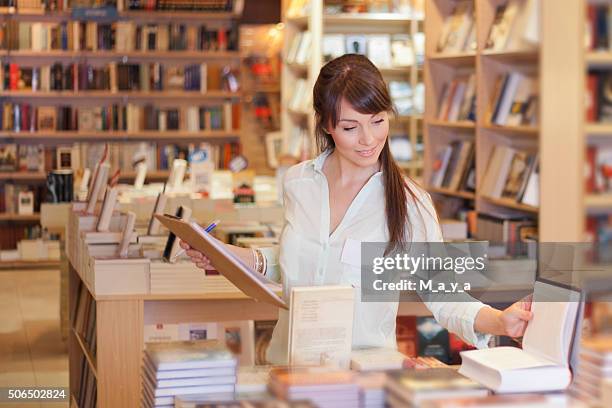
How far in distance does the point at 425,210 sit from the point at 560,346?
0.70 m

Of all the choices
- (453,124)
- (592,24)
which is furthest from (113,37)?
(592,24)

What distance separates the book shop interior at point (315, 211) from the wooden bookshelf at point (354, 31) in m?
0.02

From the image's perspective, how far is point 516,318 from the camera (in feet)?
7.60

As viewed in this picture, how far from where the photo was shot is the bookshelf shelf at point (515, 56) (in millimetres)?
5266

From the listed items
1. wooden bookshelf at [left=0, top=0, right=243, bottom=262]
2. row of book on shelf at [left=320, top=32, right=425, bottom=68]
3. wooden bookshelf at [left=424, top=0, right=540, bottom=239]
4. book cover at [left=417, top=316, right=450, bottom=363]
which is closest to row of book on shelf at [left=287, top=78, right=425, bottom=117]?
row of book on shelf at [left=320, top=32, right=425, bottom=68]

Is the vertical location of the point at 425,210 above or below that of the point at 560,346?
above

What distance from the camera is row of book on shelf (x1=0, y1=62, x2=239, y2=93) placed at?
10094 millimetres

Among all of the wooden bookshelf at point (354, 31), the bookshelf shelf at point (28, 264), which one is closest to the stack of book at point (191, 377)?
the wooden bookshelf at point (354, 31)

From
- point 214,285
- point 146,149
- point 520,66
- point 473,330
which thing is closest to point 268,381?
point 473,330

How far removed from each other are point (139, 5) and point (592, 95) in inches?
264

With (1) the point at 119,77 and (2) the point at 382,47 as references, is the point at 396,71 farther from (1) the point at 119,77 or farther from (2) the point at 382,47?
(1) the point at 119,77

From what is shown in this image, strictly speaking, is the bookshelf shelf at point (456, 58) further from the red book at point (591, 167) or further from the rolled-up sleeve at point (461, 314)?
the rolled-up sleeve at point (461, 314)

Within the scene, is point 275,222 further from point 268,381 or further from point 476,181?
point 268,381

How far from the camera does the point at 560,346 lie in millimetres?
2121
